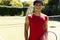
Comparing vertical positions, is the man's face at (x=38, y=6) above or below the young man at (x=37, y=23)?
above

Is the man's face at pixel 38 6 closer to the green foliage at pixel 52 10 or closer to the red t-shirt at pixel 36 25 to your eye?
the red t-shirt at pixel 36 25

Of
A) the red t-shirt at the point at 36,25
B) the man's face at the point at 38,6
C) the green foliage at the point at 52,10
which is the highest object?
the man's face at the point at 38,6

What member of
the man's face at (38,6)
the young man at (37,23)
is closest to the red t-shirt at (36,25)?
the young man at (37,23)

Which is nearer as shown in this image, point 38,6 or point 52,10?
point 38,6

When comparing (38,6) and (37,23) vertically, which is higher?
(38,6)

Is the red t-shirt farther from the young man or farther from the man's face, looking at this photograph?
the man's face

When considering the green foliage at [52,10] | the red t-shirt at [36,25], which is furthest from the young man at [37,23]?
the green foliage at [52,10]

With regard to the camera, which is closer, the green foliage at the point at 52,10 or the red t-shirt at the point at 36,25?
the red t-shirt at the point at 36,25

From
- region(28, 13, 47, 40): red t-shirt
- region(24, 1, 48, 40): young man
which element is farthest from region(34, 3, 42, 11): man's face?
region(28, 13, 47, 40): red t-shirt

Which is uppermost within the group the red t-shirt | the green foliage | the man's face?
the man's face


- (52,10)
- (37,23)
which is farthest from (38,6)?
(52,10)

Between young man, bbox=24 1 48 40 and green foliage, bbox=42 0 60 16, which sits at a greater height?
young man, bbox=24 1 48 40

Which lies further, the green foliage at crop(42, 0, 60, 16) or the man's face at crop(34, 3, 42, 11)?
the green foliage at crop(42, 0, 60, 16)

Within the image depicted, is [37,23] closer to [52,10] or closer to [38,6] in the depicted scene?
[38,6]
